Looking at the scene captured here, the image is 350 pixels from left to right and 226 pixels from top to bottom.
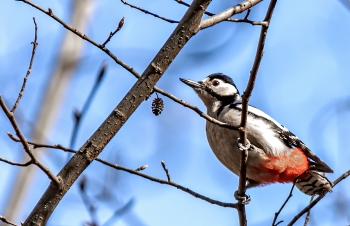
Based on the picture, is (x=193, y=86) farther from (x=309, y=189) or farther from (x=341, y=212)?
(x=341, y=212)

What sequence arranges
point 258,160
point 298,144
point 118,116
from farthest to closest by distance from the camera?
point 298,144
point 258,160
point 118,116

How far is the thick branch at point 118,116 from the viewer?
274cm

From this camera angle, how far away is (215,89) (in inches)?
235

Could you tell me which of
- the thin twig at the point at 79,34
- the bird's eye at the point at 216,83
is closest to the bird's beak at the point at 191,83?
the bird's eye at the point at 216,83

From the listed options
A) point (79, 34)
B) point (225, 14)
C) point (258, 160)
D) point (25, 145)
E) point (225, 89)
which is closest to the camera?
point (25, 145)

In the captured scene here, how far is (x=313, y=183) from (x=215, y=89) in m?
1.67

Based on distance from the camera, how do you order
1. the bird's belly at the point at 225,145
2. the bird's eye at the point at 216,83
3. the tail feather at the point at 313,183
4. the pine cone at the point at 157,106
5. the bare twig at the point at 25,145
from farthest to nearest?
1. the bird's eye at the point at 216,83
2. the tail feather at the point at 313,183
3. the bird's belly at the point at 225,145
4. the pine cone at the point at 157,106
5. the bare twig at the point at 25,145

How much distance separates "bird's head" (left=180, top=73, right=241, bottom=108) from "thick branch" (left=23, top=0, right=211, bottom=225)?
2764 mm

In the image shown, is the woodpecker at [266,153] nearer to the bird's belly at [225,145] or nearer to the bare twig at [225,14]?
the bird's belly at [225,145]

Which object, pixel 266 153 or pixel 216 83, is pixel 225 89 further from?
pixel 266 153

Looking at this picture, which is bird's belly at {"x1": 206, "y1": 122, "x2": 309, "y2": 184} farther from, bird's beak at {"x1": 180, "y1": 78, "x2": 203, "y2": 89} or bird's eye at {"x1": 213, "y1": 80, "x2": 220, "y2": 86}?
bird's eye at {"x1": 213, "y1": 80, "x2": 220, "y2": 86}

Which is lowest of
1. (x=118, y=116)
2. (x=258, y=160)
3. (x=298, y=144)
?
(x=118, y=116)

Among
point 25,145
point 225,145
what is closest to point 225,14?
point 25,145

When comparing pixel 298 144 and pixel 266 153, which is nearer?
pixel 266 153
